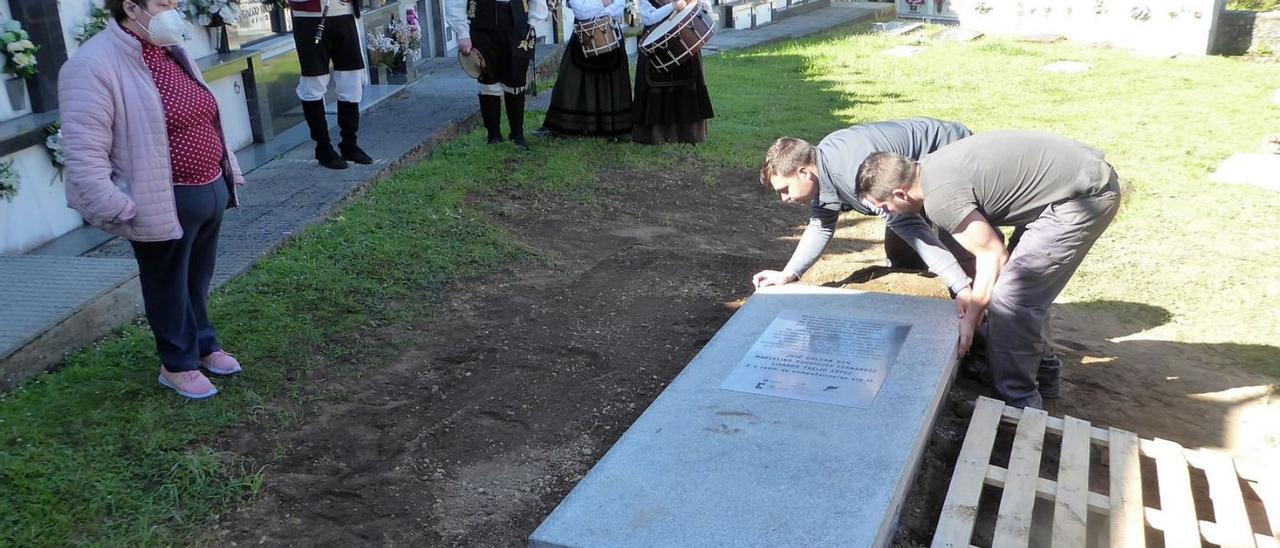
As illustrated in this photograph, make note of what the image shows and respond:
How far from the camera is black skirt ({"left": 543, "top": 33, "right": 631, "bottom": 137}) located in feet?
26.3

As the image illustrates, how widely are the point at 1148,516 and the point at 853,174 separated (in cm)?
155

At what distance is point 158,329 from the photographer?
11.8ft

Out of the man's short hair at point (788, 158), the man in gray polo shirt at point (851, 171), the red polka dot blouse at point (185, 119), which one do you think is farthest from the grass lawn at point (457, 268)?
the man's short hair at point (788, 158)

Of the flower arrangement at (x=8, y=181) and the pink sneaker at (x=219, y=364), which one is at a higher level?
the flower arrangement at (x=8, y=181)

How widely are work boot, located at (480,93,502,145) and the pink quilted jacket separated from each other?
14.1 feet

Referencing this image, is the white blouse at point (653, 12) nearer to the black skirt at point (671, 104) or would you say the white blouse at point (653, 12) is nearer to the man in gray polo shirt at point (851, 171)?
the black skirt at point (671, 104)

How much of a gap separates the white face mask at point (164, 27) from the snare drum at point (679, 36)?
14.9ft

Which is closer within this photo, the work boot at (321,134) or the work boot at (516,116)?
the work boot at (321,134)

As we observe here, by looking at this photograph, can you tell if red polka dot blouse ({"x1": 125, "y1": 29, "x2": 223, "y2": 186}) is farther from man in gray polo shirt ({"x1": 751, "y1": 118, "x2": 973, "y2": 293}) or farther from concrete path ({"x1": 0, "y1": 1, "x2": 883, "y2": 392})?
man in gray polo shirt ({"x1": 751, "y1": 118, "x2": 973, "y2": 293})

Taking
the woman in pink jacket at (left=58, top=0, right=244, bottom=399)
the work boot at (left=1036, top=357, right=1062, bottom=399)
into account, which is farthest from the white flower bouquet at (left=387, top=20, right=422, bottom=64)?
the work boot at (left=1036, top=357, right=1062, bottom=399)

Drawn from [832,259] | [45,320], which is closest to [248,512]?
[45,320]

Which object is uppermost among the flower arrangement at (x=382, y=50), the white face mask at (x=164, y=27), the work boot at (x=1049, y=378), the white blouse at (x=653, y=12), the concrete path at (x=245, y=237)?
the white face mask at (x=164, y=27)

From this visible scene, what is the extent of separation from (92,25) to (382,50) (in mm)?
4029

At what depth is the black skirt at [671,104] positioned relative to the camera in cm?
783
